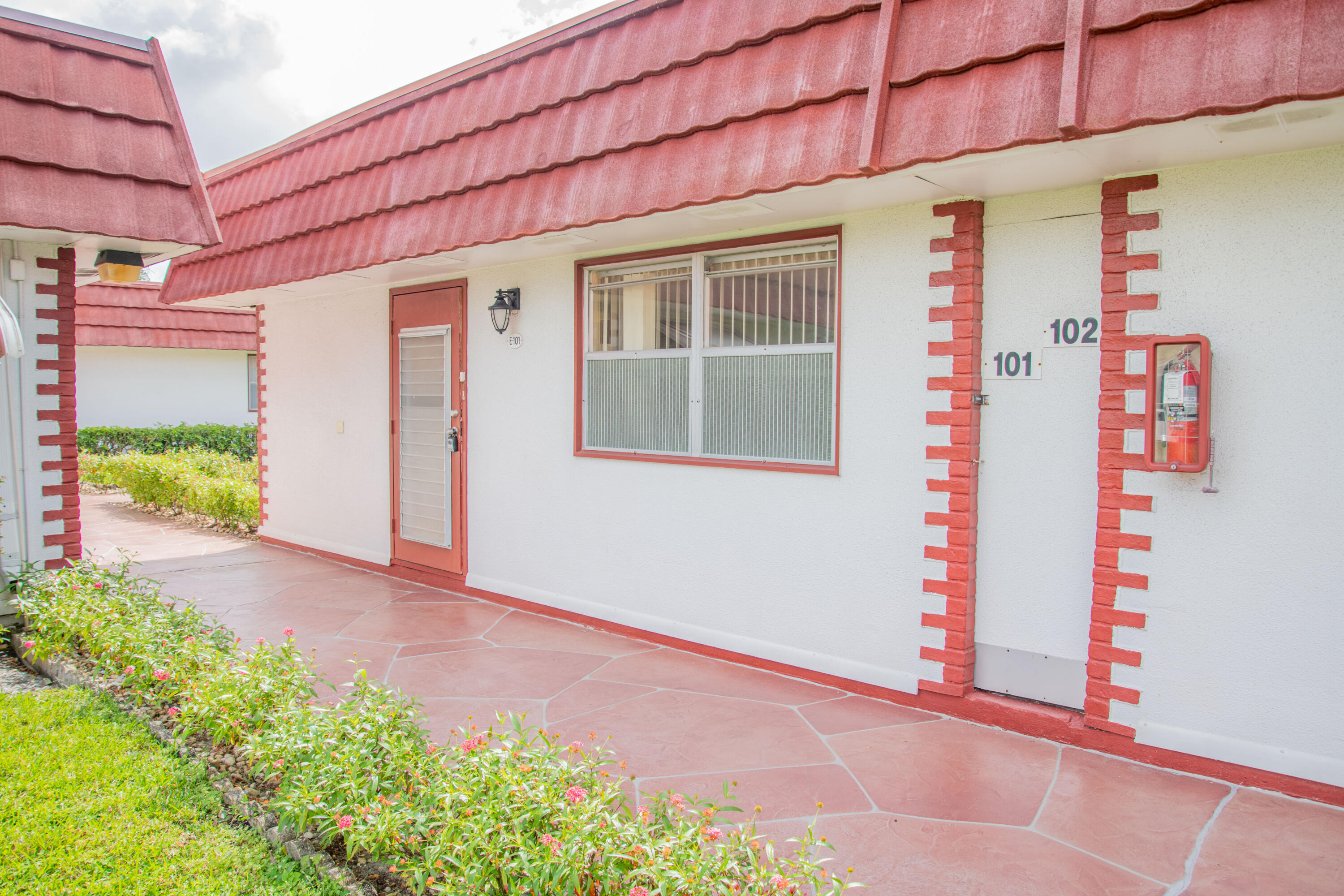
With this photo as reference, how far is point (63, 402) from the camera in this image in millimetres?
6551

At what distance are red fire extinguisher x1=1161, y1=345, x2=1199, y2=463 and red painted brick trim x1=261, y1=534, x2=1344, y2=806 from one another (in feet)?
4.66

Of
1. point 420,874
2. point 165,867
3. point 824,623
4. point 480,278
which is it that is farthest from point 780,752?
point 480,278

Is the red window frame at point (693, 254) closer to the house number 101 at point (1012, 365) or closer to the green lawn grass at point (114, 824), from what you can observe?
the house number 101 at point (1012, 365)

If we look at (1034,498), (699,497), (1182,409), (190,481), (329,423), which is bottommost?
(190,481)

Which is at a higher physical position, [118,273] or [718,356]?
[118,273]

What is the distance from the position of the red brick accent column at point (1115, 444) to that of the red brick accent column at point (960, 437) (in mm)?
619

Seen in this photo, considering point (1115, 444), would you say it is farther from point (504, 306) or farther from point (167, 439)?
point (167, 439)

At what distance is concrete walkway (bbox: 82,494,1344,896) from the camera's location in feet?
10.4

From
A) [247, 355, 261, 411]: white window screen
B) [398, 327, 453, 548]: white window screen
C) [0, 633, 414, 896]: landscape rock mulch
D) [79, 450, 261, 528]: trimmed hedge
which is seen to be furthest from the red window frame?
[247, 355, 261, 411]: white window screen

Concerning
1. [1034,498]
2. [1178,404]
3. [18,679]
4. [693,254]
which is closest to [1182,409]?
[1178,404]

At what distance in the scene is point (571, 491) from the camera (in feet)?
21.8

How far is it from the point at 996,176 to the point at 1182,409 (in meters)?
1.41

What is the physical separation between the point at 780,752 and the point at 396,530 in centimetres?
537

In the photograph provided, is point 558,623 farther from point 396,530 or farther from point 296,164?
point 296,164
